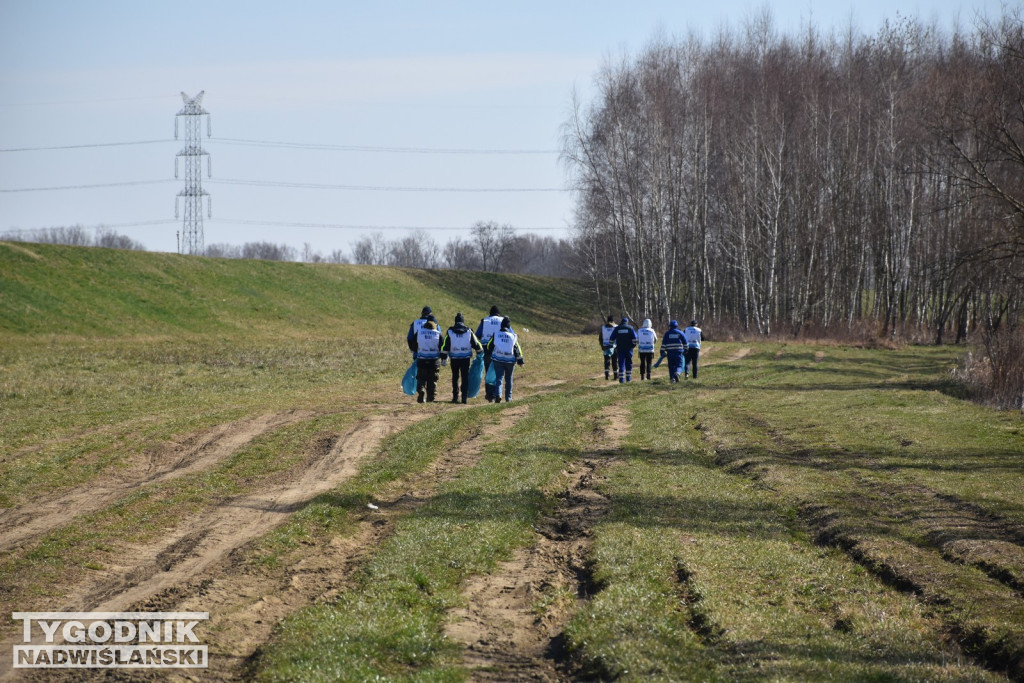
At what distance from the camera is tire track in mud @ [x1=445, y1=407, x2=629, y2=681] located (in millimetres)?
6316

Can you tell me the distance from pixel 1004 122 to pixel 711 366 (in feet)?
42.4

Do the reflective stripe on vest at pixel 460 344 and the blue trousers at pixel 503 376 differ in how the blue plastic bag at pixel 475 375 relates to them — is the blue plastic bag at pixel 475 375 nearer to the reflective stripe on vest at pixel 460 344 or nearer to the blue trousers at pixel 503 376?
the blue trousers at pixel 503 376

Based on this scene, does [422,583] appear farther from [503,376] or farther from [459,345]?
[503,376]

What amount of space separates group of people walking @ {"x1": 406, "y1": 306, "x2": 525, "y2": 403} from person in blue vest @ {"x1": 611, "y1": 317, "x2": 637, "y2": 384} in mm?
5905

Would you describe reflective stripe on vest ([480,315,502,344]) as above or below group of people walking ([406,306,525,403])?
above

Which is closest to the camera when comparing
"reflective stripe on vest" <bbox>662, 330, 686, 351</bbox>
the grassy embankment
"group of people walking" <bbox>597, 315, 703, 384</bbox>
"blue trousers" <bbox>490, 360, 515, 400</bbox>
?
the grassy embankment

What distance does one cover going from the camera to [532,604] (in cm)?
752

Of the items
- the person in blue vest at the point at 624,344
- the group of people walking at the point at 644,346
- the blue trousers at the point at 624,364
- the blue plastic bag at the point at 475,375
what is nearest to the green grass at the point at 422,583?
the blue plastic bag at the point at 475,375

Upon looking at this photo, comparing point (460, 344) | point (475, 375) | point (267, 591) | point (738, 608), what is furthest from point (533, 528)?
point (475, 375)

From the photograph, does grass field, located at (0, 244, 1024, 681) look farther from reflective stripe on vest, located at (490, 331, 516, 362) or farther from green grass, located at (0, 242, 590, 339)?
Result: green grass, located at (0, 242, 590, 339)

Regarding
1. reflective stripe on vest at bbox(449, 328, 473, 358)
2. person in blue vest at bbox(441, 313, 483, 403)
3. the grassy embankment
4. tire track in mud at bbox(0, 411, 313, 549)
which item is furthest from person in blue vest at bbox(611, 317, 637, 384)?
tire track in mud at bbox(0, 411, 313, 549)

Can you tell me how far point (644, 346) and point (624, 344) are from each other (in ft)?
3.75

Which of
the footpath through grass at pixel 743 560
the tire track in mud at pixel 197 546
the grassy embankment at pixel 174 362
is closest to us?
the footpath through grass at pixel 743 560

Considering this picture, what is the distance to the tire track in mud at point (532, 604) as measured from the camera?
20.7ft
